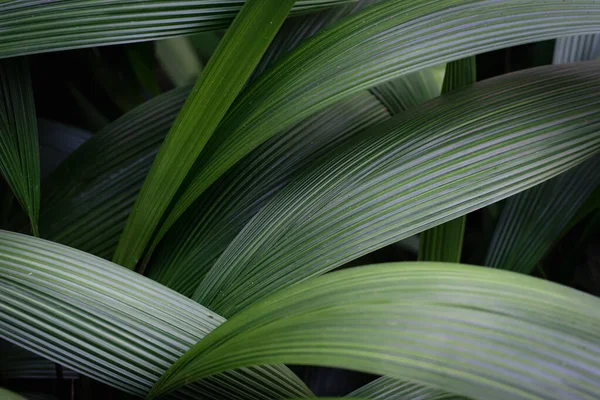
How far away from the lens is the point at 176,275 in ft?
1.66

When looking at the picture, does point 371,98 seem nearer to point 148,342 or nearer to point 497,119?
point 497,119

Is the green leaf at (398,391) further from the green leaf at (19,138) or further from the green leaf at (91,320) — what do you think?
the green leaf at (19,138)

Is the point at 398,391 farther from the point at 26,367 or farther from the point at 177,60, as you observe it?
the point at 177,60

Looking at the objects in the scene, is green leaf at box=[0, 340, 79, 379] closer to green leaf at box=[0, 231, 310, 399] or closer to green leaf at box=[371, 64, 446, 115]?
green leaf at box=[0, 231, 310, 399]

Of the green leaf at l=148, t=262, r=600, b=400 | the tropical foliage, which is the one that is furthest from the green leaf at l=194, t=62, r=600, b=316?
the green leaf at l=148, t=262, r=600, b=400

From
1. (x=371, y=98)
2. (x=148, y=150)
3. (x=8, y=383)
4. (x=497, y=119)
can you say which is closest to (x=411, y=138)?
(x=497, y=119)

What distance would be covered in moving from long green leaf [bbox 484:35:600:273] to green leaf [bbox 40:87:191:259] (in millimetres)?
388

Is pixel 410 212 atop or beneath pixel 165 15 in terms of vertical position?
beneath

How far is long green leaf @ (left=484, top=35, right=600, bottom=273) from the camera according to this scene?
23.3 inches

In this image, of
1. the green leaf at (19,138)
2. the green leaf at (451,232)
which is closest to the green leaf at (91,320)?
the green leaf at (19,138)

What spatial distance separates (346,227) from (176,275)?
178mm

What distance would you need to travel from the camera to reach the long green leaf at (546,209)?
592 mm

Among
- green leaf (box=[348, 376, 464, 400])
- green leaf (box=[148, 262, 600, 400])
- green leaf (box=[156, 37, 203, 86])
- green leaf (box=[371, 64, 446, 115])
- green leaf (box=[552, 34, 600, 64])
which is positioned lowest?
green leaf (box=[148, 262, 600, 400])

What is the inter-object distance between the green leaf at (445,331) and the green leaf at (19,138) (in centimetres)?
30
